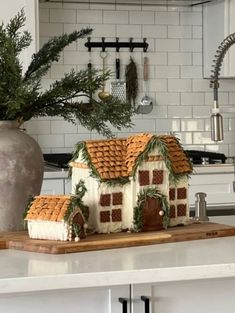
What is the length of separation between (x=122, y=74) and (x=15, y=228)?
3.05 metres

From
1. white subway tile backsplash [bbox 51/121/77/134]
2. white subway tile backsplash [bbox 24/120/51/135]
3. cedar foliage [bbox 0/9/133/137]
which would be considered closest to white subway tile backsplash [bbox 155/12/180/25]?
white subway tile backsplash [bbox 51/121/77/134]

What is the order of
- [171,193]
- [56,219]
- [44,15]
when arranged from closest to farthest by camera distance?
[56,219] < [171,193] < [44,15]

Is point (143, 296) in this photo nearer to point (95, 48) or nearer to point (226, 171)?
point (226, 171)

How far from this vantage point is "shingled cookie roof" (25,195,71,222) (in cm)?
209

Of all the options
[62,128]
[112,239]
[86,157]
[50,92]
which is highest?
[62,128]

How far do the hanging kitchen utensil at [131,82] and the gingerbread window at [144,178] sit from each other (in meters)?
2.99

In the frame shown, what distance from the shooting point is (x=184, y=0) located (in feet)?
17.6

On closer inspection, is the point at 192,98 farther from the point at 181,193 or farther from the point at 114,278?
the point at 114,278

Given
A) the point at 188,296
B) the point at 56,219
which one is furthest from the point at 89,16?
the point at 188,296

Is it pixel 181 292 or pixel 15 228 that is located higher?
pixel 15 228

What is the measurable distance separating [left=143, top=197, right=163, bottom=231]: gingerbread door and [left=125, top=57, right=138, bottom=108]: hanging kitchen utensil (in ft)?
9.79

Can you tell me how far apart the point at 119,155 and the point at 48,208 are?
28 centimetres

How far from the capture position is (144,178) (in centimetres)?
225

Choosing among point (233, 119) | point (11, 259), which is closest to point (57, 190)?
point (233, 119)
